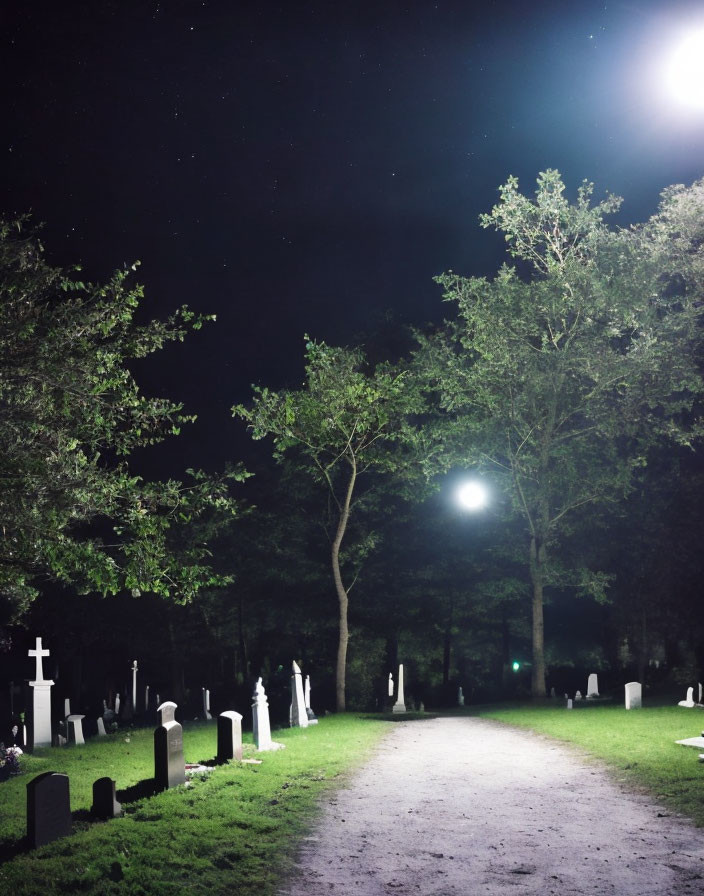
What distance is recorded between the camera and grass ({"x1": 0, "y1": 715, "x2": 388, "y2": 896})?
676 cm

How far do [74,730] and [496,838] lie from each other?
15393mm

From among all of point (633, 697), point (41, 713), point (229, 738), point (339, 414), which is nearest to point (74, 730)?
point (41, 713)

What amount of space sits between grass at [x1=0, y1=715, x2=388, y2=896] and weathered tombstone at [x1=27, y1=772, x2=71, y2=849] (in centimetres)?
14

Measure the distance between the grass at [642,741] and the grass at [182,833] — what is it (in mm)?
4448

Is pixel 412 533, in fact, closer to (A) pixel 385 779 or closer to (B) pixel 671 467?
(B) pixel 671 467

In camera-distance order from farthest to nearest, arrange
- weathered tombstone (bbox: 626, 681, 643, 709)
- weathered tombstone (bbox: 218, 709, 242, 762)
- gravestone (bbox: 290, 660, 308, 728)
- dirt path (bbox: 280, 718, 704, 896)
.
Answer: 1. weathered tombstone (bbox: 626, 681, 643, 709)
2. gravestone (bbox: 290, 660, 308, 728)
3. weathered tombstone (bbox: 218, 709, 242, 762)
4. dirt path (bbox: 280, 718, 704, 896)

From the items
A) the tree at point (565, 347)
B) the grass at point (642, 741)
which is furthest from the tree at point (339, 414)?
the grass at point (642, 741)

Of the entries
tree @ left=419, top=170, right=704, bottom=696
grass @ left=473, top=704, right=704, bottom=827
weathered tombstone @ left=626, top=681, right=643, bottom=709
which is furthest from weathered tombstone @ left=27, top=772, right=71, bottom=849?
tree @ left=419, top=170, right=704, bottom=696

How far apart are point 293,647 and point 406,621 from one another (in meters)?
7.38

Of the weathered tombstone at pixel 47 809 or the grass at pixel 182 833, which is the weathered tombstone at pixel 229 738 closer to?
the grass at pixel 182 833

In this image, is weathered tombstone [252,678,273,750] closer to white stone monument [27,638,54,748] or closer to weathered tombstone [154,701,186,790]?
weathered tombstone [154,701,186,790]

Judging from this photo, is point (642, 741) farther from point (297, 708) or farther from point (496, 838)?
point (297, 708)

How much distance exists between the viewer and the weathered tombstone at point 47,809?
7.90 meters

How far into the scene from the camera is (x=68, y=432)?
1293 centimetres
